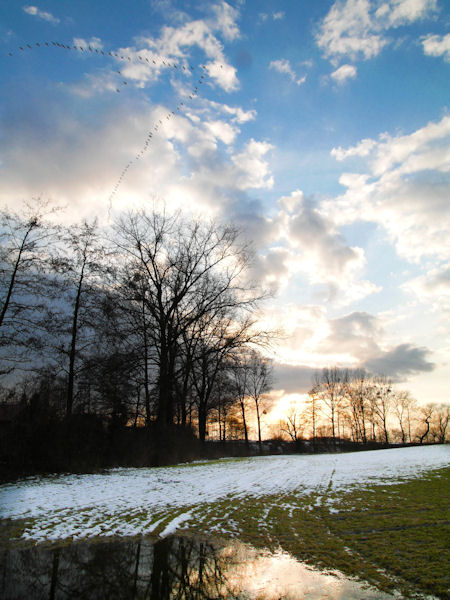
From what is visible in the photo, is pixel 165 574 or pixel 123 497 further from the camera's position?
pixel 123 497

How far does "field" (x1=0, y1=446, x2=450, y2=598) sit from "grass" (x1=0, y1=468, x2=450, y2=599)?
1 cm

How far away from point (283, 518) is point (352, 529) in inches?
53.2

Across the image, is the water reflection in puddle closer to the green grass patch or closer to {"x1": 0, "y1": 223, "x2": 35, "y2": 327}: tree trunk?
the green grass patch

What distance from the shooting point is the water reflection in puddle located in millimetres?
3412

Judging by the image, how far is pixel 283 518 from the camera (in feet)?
21.3

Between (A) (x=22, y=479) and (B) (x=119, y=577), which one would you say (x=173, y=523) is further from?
(A) (x=22, y=479)

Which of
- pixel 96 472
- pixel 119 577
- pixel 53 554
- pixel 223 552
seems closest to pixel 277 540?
pixel 223 552

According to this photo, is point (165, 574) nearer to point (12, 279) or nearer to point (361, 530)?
point (361, 530)

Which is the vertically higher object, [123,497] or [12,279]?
[12,279]

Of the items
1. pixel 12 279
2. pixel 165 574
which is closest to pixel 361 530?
pixel 165 574

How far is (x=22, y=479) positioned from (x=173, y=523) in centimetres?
752

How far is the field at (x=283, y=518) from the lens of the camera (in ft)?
13.5

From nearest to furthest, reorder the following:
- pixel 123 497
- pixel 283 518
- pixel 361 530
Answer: pixel 361 530 < pixel 283 518 < pixel 123 497

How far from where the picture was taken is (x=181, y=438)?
23594 mm
